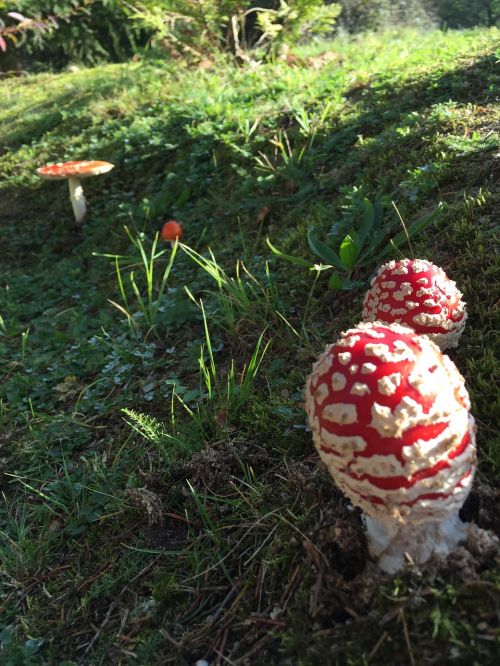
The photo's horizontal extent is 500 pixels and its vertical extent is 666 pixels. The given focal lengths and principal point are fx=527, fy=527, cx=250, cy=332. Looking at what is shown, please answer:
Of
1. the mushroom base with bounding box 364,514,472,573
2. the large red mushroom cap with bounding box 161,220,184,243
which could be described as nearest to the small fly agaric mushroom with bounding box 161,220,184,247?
the large red mushroom cap with bounding box 161,220,184,243

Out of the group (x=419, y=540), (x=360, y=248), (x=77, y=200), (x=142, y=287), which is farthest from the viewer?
(x=77, y=200)

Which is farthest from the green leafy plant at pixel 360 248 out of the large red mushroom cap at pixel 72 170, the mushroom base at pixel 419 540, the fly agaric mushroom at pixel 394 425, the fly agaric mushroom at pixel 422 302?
the large red mushroom cap at pixel 72 170

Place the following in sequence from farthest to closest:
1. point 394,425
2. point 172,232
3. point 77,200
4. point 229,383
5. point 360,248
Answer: point 77,200, point 172,232, point 360,248, point 229,383, point 394,425

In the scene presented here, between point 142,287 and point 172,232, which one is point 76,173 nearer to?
point 172,232

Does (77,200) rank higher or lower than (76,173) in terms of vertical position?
lower

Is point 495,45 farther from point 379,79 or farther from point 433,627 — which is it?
point 433,627

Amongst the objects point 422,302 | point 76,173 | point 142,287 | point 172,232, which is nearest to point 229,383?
point 422,302

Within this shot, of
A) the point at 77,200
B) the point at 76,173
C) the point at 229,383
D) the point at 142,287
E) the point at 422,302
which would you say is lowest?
the point at 142,287

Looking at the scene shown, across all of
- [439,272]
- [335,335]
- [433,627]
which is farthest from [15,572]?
[439,272]
